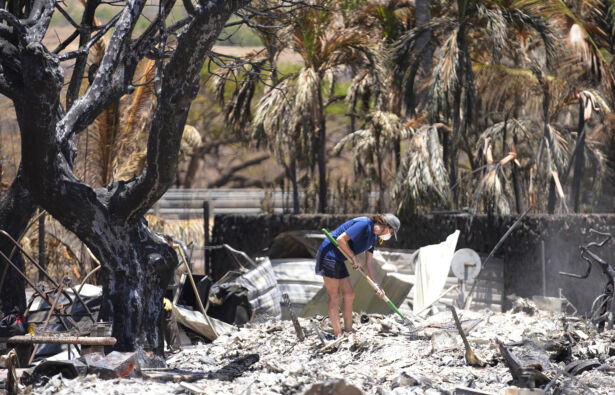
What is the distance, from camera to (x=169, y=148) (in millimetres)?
8648

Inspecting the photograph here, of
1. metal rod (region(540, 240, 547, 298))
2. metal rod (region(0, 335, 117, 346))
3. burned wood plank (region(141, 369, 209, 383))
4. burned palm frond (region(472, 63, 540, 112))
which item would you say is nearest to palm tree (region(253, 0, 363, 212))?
burned palm frond (region(472, 63, 540, 112))

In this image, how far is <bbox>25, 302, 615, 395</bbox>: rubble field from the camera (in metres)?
7.20

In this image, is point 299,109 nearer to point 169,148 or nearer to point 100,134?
point 100,134

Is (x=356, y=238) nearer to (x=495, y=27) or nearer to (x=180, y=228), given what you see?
(x=495, y=27)

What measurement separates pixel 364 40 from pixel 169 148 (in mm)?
8717

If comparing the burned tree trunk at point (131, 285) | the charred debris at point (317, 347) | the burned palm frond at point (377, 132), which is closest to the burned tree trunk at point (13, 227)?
the charred debris at point (317, 347)

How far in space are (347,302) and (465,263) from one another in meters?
2.62

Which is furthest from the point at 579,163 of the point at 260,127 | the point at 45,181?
the point at 45,181

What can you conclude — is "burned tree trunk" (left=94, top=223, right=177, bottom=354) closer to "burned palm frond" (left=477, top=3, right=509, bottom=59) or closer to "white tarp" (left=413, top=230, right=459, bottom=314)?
"white tarp" (left=413, top=230, right=459, bottom=314)

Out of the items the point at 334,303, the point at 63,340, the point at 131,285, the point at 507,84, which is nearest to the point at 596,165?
the point at 507,84

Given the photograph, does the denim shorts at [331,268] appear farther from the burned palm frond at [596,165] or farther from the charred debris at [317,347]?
the burned palm frond at [596,165]

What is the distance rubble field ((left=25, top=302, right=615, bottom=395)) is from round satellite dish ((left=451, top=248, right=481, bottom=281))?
0.76 metres

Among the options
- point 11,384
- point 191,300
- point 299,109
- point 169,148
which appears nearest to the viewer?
point 11,384

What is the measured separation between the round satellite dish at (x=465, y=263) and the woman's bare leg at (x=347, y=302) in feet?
7.81
